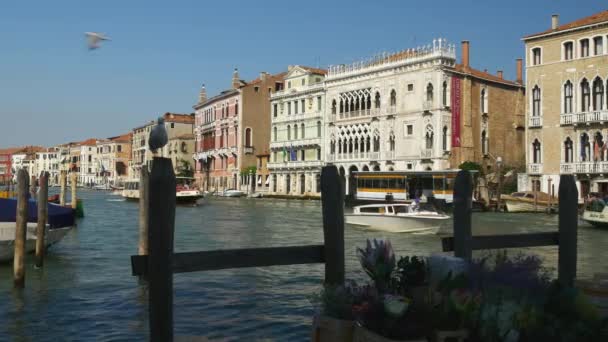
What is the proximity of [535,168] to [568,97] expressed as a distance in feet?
12.0

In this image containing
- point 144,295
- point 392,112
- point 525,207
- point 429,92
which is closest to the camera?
point 144,295

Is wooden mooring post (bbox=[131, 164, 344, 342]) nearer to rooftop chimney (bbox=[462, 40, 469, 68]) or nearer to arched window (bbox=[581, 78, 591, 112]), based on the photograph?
arched window (bbox=[581, 78, 591, 112])

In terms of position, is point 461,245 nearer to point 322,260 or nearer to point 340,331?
point 322,260

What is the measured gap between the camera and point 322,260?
4266 millimetres

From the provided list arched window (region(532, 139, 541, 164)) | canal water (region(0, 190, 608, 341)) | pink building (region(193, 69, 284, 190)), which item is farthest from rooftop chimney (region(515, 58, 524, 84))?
Result: canal water (region(0, 190, 608, 341))

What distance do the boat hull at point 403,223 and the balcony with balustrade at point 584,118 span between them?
14.4m

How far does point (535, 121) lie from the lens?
31188 mm

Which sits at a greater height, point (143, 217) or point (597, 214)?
point (143, 217)

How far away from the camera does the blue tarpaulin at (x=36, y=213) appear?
36.6 feet

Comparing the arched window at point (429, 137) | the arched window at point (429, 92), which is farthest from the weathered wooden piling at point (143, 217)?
the arched window at point (429, 92)

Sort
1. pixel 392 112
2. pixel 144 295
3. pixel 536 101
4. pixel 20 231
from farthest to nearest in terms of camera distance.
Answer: pixel 392 112, pixel 536 101, pixel 20 231, pixel 144 295

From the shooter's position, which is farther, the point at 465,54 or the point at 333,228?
the point at 465,54

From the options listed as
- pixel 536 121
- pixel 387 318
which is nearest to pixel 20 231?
pixel 387 318

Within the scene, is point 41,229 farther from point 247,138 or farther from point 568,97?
point 247,138
